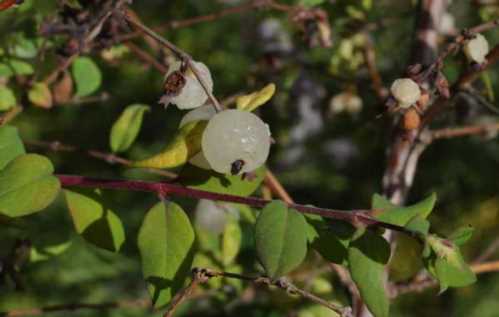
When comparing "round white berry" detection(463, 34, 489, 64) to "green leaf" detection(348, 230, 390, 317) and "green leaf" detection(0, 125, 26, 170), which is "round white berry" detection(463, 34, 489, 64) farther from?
"green leaf" detection(0, 125, 26, 170)

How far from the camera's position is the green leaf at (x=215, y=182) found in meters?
0.68

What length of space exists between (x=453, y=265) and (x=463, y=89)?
30cm

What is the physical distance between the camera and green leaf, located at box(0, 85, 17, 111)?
85cm

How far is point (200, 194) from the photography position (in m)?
0.66

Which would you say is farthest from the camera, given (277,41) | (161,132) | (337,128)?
(161,132)

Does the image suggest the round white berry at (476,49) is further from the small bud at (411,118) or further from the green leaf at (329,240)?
the green leaf at (329,240)

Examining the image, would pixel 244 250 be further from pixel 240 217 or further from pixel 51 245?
pixel 51 245

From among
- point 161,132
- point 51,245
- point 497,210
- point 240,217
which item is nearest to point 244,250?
point 240,217

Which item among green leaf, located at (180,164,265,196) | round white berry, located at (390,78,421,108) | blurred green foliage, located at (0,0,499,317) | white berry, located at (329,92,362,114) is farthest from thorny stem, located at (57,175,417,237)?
white berry, located at (329,92,362,114)

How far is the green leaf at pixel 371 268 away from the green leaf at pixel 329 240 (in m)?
0.04

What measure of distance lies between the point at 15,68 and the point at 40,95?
38 millimetres

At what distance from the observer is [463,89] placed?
85 centimetres

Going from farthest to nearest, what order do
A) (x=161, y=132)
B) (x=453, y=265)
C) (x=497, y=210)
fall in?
(x=161, y=132), (x=497, y=210), (x=453, y=265)

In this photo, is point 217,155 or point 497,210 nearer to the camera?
point 217,155
